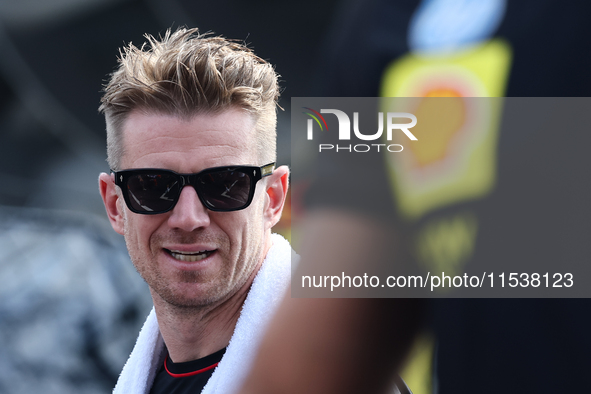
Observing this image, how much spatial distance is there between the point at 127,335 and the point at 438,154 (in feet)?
9.34

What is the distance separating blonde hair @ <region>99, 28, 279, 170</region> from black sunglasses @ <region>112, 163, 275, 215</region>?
0.36 ft

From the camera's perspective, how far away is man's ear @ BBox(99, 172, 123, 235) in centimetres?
151

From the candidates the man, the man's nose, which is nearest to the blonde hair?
the man

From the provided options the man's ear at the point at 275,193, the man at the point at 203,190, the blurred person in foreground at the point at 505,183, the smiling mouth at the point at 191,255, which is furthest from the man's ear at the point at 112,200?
the blurred person in foreground at the point at 505,183

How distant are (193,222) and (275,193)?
0.98 ft

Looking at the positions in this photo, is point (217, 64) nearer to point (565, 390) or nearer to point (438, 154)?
point (438, 154)

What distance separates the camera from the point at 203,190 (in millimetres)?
1305

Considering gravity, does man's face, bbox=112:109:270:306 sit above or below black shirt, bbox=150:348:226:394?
above

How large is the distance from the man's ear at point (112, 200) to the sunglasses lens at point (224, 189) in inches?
13.3

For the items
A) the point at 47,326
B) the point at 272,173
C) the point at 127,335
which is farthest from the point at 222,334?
the point at 47,326

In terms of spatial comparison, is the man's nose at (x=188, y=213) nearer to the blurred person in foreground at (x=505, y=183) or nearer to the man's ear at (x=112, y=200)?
the man's ear at (x=112, y=200)

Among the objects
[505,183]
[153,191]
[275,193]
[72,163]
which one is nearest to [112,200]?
[153,191]

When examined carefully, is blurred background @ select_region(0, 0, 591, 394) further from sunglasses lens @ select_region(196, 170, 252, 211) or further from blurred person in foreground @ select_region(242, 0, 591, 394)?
blurred person in foreground @ select_region(242, 0, 591, 394)

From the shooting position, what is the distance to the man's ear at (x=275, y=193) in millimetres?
1470
